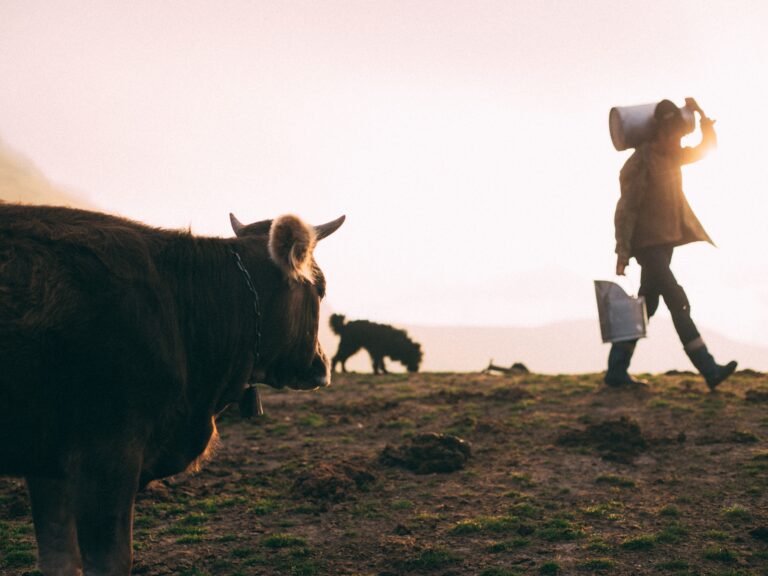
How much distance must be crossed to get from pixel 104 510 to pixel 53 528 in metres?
1.04

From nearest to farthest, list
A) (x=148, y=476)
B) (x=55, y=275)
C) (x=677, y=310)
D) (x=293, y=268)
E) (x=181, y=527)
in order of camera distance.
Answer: (x=55, y=275) → (x=148, y=476) → (x=293, y=268) → (x=181, y=527) → (x=677, y=310)

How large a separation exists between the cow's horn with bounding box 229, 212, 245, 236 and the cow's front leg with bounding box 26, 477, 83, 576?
6.54 ft

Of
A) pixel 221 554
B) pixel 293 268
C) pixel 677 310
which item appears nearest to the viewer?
pixel 293 268

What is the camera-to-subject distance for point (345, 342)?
55.5ft

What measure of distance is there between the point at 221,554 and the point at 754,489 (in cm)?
483

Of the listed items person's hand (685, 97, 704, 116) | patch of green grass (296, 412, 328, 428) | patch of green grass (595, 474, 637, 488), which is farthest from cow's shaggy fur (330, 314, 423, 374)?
patch of green grass (595, 474, 637, 488)

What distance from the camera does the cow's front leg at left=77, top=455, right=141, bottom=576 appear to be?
4074 millimetres

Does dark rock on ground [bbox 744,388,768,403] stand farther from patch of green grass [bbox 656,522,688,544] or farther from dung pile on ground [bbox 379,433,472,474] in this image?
patch of green grass [bbox 656,522,688,544]

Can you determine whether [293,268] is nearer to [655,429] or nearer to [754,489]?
[754,489]

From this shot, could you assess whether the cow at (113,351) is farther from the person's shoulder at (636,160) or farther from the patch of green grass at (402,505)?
the person's shoulder at (636,160)

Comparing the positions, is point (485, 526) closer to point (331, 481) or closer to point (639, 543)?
point (639, 543)

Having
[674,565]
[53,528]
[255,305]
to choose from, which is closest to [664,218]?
[674,565]

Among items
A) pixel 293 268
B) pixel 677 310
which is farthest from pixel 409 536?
pixel 677 310

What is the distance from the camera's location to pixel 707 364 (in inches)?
443
